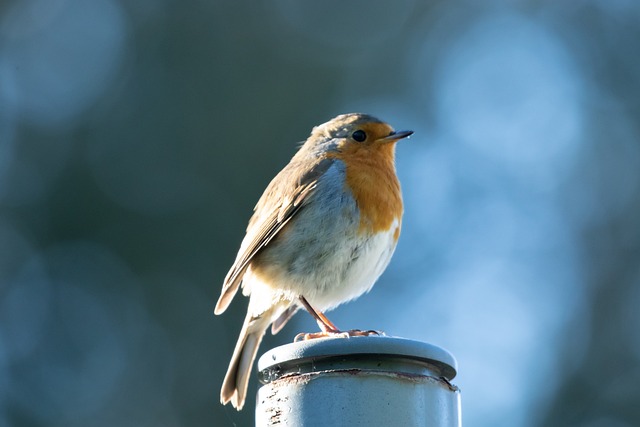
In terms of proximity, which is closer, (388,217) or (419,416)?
(419,416)

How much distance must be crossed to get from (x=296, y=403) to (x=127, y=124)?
26.3 feet

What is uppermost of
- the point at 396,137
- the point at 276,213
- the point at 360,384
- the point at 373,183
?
the point at 396,137

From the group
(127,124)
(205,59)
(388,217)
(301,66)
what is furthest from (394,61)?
(388,217)

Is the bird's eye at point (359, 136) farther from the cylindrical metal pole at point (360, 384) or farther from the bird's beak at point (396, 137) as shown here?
the cylindrical metal pole at point (360, 384)

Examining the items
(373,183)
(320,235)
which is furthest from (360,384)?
(373,183)

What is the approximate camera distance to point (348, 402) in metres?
2.99

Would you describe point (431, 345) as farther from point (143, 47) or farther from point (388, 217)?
point (143, 47)

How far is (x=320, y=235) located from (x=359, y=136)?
0.79 meters

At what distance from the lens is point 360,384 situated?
118 inches

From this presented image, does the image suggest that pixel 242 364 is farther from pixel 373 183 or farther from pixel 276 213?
pixel 373 183

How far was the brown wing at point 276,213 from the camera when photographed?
5.12 metres

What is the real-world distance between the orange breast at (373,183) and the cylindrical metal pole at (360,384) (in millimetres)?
1856

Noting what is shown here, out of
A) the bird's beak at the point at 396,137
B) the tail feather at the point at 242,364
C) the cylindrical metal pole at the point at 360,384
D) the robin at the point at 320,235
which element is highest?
the bird's beak at the point at 396,137

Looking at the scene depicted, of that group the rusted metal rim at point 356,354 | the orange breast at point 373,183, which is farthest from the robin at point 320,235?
the rusted metal rim at point 356,354
